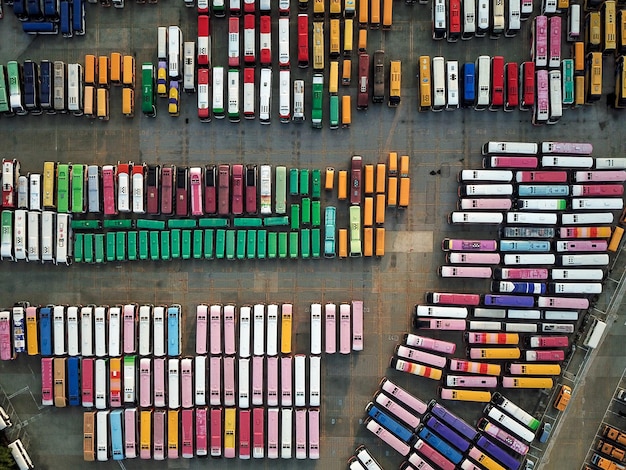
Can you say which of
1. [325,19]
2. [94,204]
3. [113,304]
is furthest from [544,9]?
[113,304]

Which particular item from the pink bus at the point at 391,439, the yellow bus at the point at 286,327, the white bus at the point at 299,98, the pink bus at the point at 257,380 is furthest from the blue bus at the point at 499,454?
the white bus at the point at 299,98

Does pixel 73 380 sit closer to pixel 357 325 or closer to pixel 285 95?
pixel 357 325

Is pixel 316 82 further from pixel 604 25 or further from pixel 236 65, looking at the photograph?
pixel 604 25

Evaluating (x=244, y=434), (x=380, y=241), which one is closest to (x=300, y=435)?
(x=244, y=434)

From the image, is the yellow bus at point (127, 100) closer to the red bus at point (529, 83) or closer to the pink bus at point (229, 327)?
the pink bus at point (229, 327)

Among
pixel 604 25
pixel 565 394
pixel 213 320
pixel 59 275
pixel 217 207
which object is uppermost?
pixel 604 25

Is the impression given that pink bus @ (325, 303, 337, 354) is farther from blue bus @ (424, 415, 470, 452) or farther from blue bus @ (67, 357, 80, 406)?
blue bus @ (67, 357, 80, 406)
